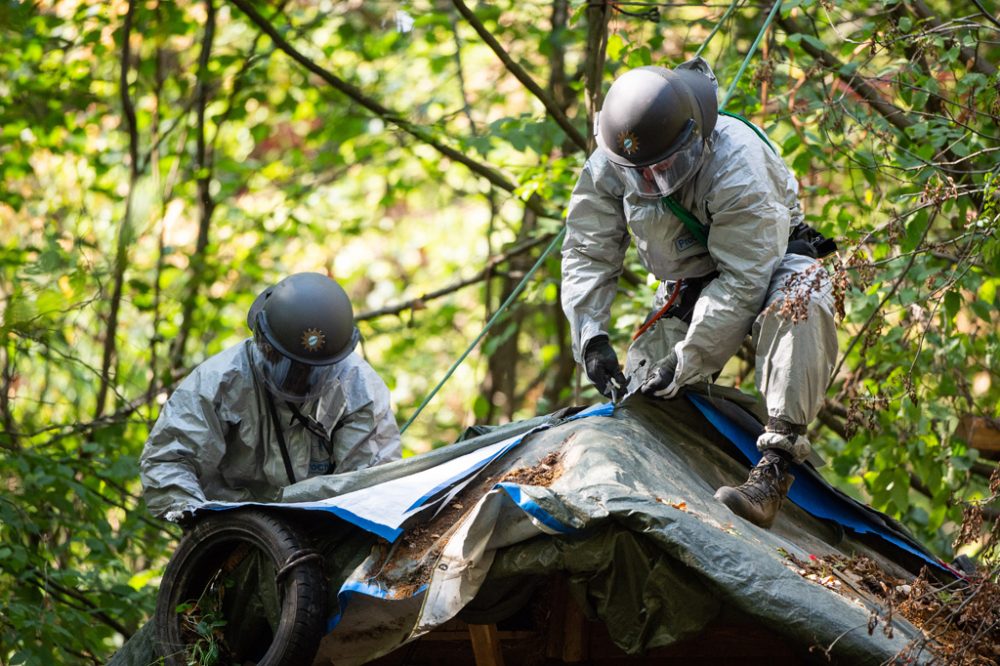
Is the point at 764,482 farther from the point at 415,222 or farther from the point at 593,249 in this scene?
the point at 415,222

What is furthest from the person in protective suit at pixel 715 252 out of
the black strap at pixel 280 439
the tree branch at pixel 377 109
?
the tree branch at pixel 377 109

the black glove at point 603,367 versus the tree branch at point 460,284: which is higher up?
the tree branch at point 460,284

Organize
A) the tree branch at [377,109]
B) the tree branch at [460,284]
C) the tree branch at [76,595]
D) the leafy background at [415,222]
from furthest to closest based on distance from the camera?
the tree branch at [460,284] → the tree branch at [377,109] → the tree branch at [76,595] → the leafy background at [415,222]

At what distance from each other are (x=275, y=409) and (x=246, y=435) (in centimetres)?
14

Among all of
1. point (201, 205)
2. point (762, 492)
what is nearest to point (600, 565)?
point (762, 492)

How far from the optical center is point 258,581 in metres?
3.65

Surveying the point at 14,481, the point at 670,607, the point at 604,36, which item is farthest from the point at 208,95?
the point at 670,607

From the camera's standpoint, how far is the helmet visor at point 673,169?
384 cm

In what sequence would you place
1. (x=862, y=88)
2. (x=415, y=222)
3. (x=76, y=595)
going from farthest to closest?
1. (x=415, y=222)
2. (x=862, y=88)
3. (x=76, y=595)

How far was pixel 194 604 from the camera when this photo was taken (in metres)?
3.70

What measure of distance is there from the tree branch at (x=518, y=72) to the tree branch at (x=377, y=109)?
402 millimetres

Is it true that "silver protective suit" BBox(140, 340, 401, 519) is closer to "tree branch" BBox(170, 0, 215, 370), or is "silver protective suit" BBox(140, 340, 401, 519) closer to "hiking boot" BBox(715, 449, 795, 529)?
"hiking boot" BBox(715, 449, 795, 529)

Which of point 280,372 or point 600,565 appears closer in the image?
point 600,565

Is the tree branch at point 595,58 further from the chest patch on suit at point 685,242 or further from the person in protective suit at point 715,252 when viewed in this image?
the chest patch on suit at point 685,242
